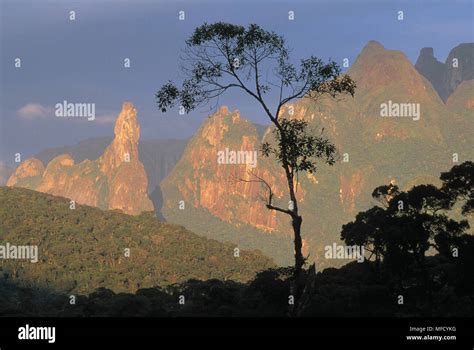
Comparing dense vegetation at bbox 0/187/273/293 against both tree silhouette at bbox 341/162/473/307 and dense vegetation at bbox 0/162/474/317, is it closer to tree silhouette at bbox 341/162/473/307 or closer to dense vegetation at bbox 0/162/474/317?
dense vegetation at bbox 0/162/474/317

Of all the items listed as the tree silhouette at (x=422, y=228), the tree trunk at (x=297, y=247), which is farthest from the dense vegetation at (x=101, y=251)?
the tree trunk at (x=297, y=247)

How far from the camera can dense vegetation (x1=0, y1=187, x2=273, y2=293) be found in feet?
415

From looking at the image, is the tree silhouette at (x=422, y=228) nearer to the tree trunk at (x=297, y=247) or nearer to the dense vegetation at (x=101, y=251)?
the tree trunk at (x=297, y=247)

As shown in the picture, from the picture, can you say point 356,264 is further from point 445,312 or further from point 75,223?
point 75,223

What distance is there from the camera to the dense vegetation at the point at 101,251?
126 m

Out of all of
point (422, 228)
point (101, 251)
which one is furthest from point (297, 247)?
point (101, 251)

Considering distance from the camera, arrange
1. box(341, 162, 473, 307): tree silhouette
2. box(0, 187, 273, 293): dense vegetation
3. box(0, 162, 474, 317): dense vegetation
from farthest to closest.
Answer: box(0, 187, 273, 293): dense vegetation → box(341, 162, 473, 307): tree silhouette → box(0, 162, 474, 317): dense vegetation

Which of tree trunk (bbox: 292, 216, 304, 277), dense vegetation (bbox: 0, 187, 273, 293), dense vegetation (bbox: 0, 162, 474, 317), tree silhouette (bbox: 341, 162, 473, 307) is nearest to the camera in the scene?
tree trunk (bbox: 292, 216, 304, 277)

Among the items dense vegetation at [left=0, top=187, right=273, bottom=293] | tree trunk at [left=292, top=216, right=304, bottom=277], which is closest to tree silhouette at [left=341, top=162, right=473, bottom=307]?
tree trunk at [left=292, top=216, right=304, bottom=277]

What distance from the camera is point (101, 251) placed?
486ft

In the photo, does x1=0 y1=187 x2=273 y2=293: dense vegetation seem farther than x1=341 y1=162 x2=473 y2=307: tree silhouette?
Yes

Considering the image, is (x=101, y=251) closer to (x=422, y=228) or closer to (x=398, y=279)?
(x=398, y=279)

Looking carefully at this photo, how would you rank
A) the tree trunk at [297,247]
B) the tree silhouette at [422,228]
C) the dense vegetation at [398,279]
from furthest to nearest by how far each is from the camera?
the tree silhouette at [422,228] < the dense vegetation at [398,279] < the tree trunk at [297,247]

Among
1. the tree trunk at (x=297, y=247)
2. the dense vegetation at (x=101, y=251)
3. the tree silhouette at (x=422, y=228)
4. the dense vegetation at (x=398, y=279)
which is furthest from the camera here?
the dense vegetation at (x=101, y=251)
